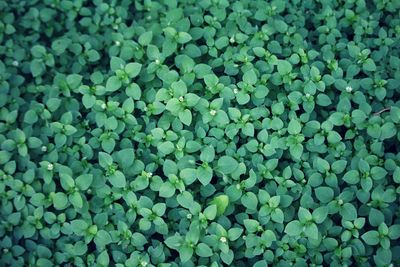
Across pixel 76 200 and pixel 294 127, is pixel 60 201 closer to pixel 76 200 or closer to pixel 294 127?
pixel 76 200

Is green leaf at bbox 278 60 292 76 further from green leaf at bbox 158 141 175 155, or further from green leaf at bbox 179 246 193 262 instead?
green leaf at bbox 179 246 193 262

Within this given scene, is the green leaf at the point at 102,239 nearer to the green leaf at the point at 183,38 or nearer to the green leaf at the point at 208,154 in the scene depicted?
the green leaf at the point at 208,154

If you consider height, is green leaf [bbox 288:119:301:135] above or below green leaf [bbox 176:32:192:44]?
below

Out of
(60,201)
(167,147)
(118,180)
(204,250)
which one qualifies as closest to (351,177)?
(204,250)

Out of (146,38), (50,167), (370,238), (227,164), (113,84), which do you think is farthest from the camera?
(146,38)

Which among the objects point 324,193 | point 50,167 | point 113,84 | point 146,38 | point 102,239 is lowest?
point 102,239

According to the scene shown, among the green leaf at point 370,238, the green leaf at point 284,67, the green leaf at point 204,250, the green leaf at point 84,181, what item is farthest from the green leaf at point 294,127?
the green leaf at point 84,181

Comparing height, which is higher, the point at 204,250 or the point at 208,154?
the point at 208,154

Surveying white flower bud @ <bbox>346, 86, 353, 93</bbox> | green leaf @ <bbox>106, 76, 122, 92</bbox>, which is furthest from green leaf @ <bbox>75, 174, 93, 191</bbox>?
white flower bud @ <bbox>346, 86, 353, 93</bbox>

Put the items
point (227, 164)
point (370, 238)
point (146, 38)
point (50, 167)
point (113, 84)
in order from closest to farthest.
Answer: point (370, 238) → point (227, 164) → point (50, 167) → point (113, 84) → point (146, 38)

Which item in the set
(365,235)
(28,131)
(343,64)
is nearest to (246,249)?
(365,235)
